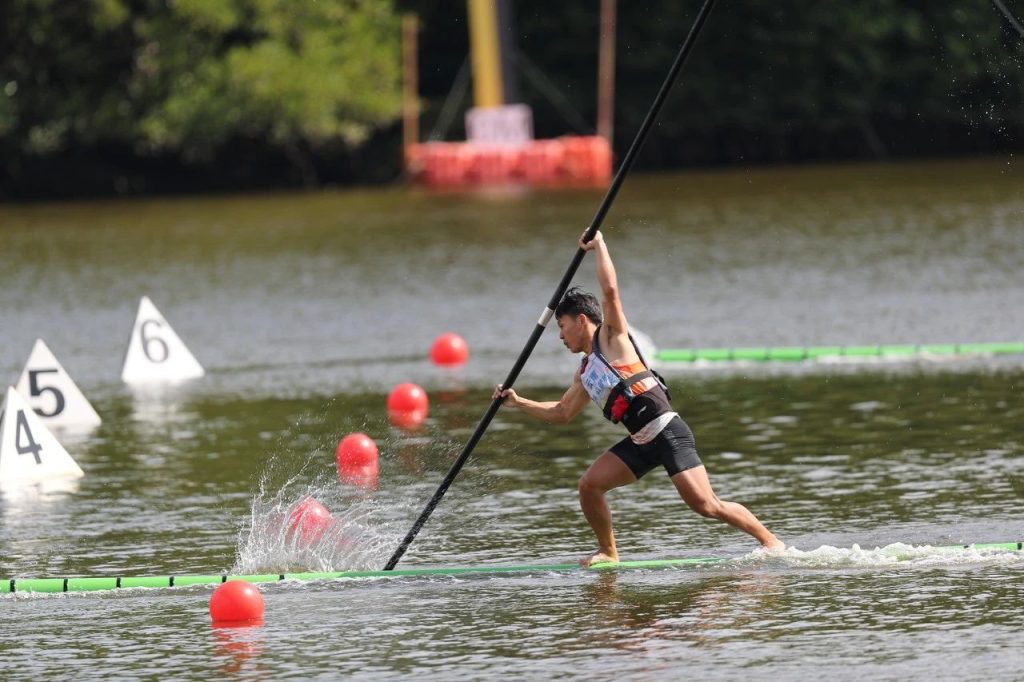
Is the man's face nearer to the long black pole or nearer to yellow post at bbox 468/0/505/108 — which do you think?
the long black pole

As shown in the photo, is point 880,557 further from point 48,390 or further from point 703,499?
point 48,390

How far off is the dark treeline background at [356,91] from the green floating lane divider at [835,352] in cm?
3155

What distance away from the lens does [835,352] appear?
61.8ft

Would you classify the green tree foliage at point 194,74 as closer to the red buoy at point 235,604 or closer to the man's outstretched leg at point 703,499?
the man's outstretched leg at point 703,499

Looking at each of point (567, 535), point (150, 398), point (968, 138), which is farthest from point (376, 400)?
point (968, 138)

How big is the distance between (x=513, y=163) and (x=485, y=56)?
14.4 feet

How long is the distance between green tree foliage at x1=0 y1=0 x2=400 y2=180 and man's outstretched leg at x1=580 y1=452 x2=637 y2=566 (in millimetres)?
40204

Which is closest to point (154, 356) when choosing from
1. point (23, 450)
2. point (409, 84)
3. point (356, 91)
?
point (23, 450)

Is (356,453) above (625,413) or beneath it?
above

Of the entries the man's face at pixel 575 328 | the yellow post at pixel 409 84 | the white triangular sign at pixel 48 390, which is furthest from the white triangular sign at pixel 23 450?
the yellow post at pixel 409 84

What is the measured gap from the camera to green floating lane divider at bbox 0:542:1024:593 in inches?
416

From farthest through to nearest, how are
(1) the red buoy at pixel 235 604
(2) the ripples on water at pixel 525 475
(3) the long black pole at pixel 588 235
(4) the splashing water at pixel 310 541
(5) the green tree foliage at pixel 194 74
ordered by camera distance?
(5) the green tree foliage at pixel 194 74, (4) the splashing water at pixel 310 541, (3) the long black pole at pixel 588 235, (1) the red buoy at pixel 235 604, (2) the ripples on water at pixel 525 475

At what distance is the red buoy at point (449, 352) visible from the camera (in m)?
19.7

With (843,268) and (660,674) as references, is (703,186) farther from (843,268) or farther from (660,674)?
(660,674)
